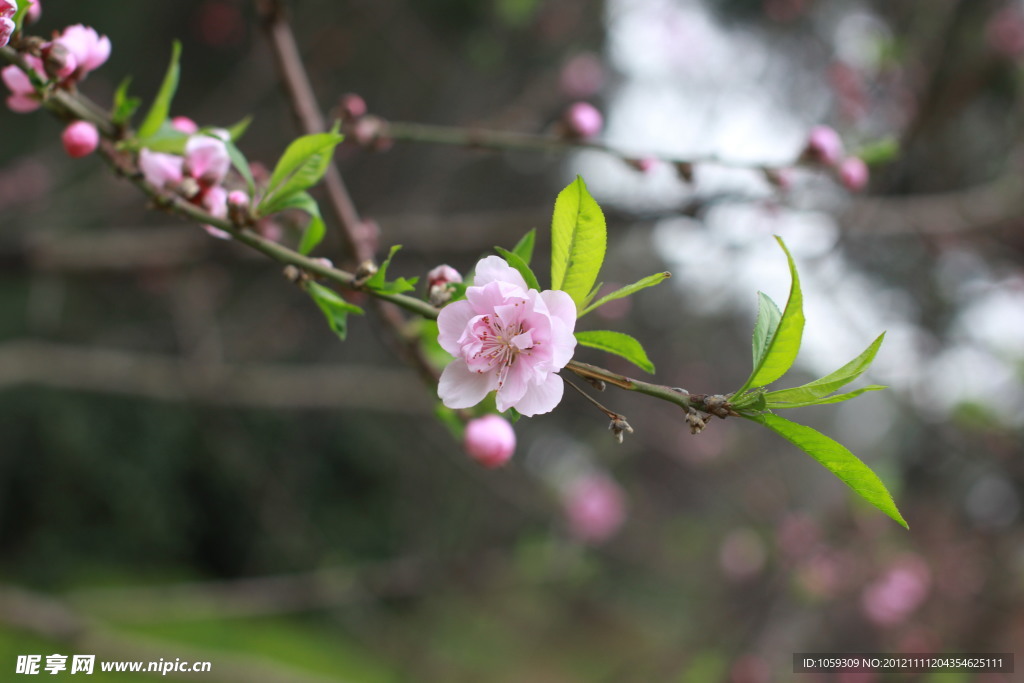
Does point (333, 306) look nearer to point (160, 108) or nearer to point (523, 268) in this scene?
point (523, 268)

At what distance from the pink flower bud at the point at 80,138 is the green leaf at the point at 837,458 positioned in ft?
2.18

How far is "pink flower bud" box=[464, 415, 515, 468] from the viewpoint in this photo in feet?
2.22

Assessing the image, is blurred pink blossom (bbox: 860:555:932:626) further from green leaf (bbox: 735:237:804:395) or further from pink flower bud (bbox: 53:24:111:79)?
pink flower bud (bbox: 53:24:111:79)

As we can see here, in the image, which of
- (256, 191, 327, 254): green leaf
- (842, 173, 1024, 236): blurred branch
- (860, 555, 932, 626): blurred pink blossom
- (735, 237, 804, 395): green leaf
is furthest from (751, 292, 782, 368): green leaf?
(860, 555, 932, 626): blurred pink blossom

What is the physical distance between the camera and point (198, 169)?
0.66m

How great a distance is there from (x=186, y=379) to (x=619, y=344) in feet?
8.13

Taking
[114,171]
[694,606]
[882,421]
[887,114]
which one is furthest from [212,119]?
[694,606]

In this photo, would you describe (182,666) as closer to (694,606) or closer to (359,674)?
Result: (359,674)

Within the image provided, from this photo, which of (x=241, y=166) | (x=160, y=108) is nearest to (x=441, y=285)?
(x=241, y=166)

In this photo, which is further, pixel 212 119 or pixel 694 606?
pixel 694 606

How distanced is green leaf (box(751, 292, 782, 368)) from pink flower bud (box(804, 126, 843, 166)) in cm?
67

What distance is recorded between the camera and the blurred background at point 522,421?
2344 millimetres

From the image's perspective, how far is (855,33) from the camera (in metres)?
3.62

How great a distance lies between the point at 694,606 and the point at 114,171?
7.78 meters
